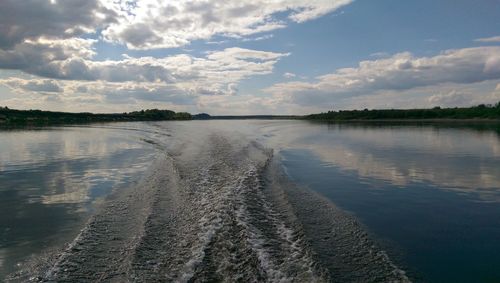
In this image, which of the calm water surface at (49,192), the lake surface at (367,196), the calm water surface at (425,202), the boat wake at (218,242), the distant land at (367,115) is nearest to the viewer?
the boat wake at (218,242)

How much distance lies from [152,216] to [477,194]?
35.5 ft

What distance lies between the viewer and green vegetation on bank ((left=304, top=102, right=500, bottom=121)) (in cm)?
9569

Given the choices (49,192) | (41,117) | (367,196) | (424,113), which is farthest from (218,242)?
(41,117)

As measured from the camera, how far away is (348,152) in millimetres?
25578

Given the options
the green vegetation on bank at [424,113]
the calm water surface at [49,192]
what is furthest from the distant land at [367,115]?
the calm water surface at [49,192]

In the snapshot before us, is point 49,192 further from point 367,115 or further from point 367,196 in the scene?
point 367,115

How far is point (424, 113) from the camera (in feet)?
380

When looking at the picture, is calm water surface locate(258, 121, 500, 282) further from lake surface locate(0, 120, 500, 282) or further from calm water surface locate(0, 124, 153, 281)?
calm water surface locate(0, 124, 153, 281)

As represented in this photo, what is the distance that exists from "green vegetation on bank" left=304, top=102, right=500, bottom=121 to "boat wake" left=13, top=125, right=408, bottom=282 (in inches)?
3775

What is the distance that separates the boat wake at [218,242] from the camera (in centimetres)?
635

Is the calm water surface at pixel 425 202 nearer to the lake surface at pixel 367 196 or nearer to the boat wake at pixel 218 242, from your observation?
the lake surface at pixel 367 196

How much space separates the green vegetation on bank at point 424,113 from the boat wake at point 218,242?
315 ft

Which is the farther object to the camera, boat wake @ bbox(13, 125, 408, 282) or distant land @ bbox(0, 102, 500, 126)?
distant land @ bbox(0, 102, 500, 126)

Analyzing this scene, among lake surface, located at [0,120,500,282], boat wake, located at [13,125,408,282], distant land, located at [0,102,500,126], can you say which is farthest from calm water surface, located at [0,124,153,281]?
distant land, located at [0,102,500,126]
